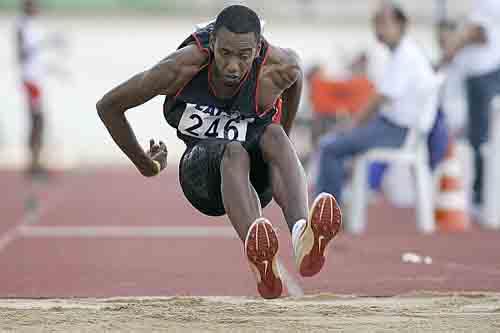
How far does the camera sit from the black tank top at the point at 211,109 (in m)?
4.89

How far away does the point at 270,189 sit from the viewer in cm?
510

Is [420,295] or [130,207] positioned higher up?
[130,207]

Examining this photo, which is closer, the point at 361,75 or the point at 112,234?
the point at 112,234

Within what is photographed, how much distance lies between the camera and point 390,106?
28.6ft

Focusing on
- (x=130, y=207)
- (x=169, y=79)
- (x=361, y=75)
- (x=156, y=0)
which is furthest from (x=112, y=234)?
(x=156, y=0)

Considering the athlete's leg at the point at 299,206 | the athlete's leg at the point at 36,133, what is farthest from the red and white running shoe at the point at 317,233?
the athlete's leg at the point at 36,133

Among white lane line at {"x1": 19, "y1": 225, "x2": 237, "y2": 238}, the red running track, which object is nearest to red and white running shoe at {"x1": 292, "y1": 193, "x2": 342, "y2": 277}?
the red running track

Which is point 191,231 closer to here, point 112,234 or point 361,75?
point 112,234

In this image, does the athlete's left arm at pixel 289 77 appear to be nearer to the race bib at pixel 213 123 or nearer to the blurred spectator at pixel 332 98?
the race bib at pixel 213 123

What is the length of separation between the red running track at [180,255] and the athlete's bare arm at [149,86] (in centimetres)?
107

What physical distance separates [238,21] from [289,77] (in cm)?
51

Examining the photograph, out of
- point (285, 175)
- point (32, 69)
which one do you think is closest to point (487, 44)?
point (285, 175)

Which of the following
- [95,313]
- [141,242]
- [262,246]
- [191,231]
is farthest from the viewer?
[191,231]

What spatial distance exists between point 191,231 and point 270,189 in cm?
401
